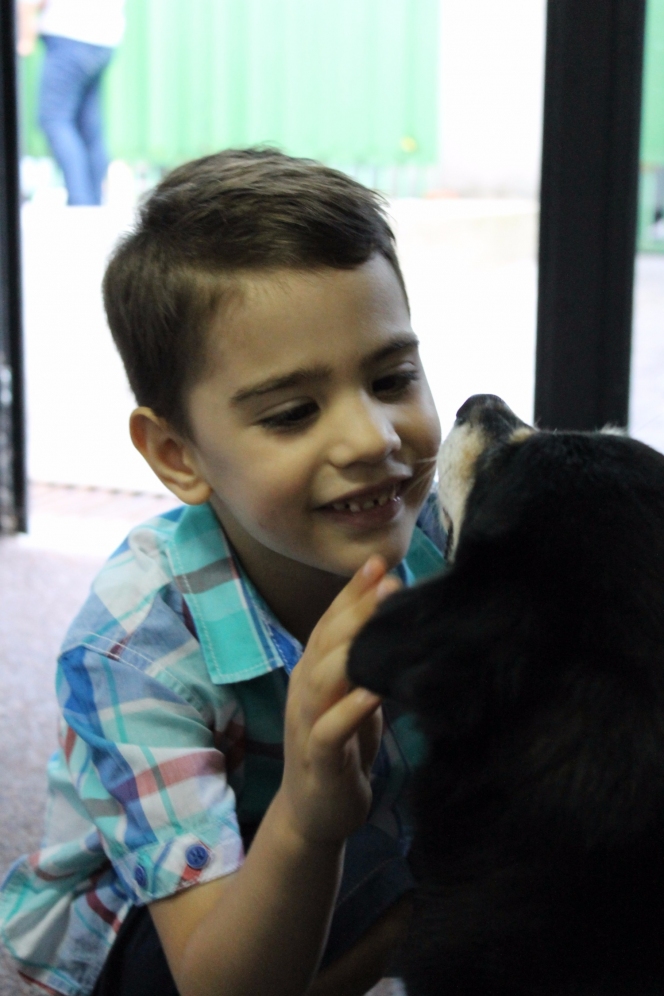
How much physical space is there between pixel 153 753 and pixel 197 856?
0.10 meters

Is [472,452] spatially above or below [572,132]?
below

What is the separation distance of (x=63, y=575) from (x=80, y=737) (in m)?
1.32

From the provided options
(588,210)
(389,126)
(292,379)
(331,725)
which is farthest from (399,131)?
(331,725)

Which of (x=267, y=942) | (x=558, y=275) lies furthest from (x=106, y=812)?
(x=558, y=275)

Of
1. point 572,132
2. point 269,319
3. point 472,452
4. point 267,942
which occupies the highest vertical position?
point 572,132

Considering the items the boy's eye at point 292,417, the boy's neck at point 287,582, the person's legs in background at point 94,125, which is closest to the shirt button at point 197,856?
the boy's neck at point 287,582

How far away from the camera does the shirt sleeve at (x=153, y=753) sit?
97cm

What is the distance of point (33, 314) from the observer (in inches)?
127

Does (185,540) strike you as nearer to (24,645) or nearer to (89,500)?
(24,645)

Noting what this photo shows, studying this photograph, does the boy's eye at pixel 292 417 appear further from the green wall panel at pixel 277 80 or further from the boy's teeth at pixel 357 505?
the green wall panel at pixel 277 80

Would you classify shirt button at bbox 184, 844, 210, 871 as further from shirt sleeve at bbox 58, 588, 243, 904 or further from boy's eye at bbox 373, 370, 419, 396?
boy's eye at bbox 373, 370, 419, 396

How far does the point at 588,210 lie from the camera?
77.2 inches

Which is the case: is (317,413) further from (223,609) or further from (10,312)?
(10,312)

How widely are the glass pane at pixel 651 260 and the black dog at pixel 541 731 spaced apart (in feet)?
3.96
